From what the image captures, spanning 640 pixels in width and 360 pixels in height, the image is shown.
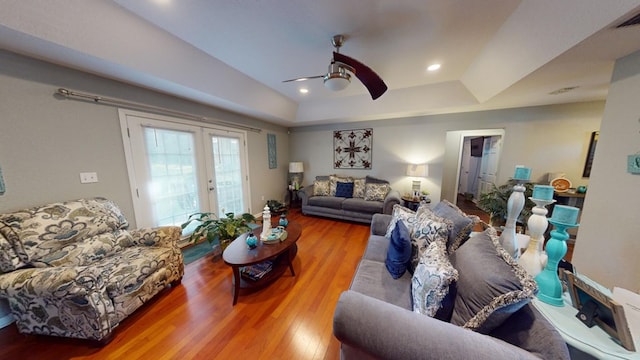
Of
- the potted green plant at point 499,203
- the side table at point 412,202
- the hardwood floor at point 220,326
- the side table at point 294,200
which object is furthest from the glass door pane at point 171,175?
the potted green plant at point 499,203

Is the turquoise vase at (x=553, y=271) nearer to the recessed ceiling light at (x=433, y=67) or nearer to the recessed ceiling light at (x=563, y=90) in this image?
the recessed ceiling light at (x=433, y=67)

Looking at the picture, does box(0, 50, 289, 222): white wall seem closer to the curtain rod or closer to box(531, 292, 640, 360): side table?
the curtain rod

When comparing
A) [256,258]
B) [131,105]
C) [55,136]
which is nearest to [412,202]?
[256,258]

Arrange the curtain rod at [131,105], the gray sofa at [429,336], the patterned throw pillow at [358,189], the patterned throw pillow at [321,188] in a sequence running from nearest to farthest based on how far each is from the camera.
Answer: the gray sofa at [429,336]
the curtain rod at [131,105]
the patterned throw pillow at [358,189]
the patterned throw pillow at [321,188]

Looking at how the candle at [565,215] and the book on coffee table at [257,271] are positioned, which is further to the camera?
the book on coffee table at [257,271]

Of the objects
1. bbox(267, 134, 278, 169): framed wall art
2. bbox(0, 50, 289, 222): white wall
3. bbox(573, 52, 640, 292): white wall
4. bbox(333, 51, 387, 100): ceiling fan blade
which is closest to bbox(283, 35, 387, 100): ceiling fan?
bbox(333, 51, 387, 100): ceiling fan blade

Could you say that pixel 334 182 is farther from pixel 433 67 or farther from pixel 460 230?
pixel 460 230

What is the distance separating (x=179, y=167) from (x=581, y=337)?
12.5 ft

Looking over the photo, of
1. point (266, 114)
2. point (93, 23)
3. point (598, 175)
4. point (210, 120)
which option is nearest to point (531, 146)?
point (598, 175)

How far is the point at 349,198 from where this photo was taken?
4008mm

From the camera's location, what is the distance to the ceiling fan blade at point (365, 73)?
171cm

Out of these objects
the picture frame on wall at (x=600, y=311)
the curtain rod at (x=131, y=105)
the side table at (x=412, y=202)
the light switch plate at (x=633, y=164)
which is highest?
the curtain rod at (x=131, y=105)

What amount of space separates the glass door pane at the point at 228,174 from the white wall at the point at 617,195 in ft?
14.5

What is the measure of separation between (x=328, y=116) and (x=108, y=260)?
146 inches
